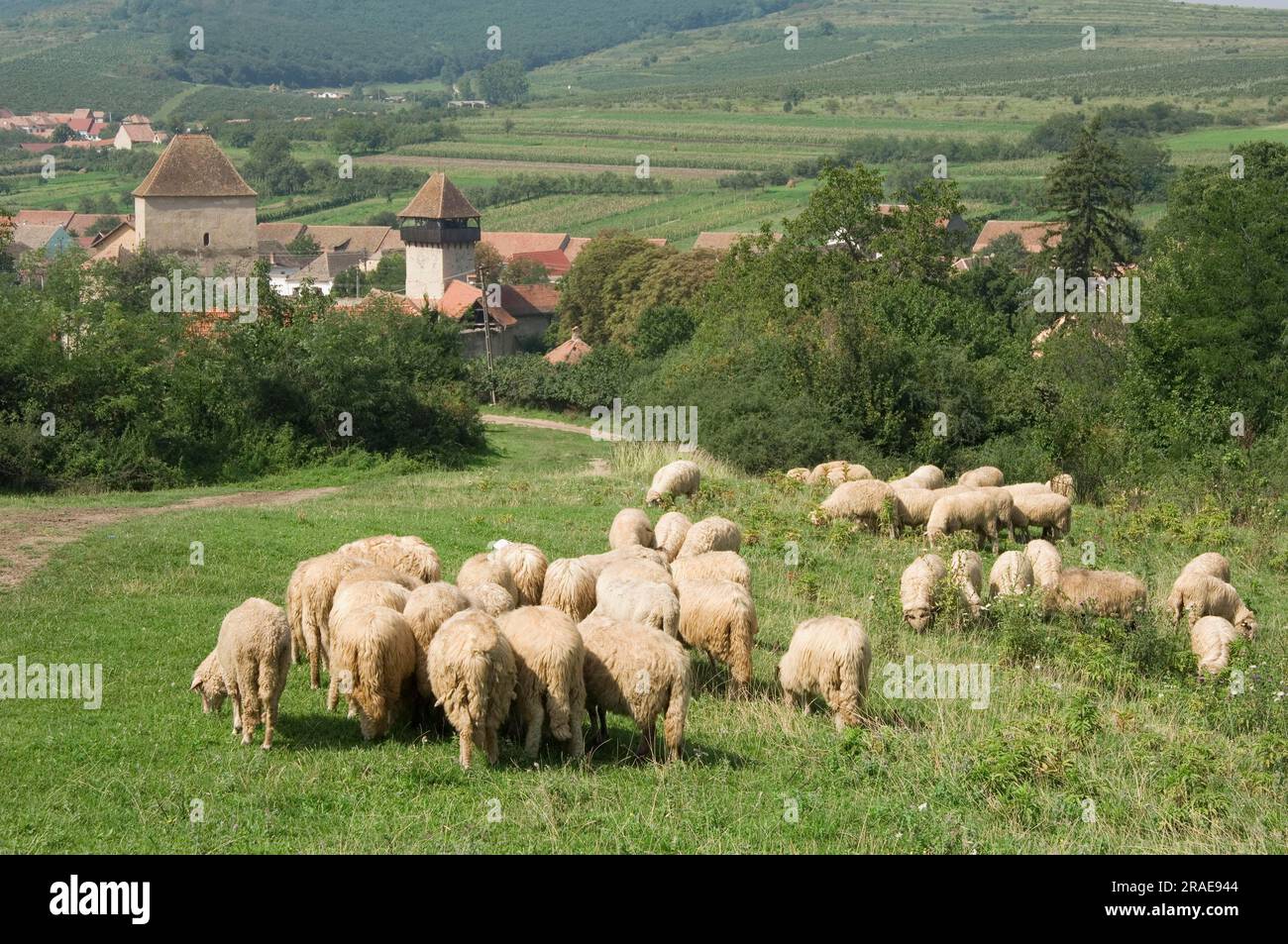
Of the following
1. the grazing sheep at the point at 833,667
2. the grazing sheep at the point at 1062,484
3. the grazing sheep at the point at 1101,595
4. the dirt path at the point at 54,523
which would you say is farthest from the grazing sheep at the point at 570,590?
the grazing sheep at the point at 1062,484

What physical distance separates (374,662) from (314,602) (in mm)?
2644

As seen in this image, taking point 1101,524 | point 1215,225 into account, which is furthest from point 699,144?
point 1101,524

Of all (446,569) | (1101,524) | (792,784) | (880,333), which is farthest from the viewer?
(880,333)

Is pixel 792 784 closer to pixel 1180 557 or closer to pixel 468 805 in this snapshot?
pixel 468 805

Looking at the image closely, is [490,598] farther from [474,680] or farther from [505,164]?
[505,164]

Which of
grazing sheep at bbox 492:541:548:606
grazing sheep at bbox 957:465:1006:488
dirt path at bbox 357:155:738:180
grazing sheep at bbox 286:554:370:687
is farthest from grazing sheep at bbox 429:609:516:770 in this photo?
dirt path at bbox 357:155:738:180

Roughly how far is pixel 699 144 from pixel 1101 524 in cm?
15710

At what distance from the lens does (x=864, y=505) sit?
76.9ft

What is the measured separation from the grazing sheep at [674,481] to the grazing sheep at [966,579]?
711 cm

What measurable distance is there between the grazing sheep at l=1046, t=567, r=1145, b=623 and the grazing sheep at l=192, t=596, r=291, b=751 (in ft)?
33.1

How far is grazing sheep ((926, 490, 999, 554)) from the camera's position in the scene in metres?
22.6

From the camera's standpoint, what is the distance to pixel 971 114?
7318 inches

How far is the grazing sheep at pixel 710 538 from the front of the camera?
18.6 meters

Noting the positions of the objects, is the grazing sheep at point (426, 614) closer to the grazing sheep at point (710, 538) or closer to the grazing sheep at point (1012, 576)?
the grazing sheep at point (710, 538)
